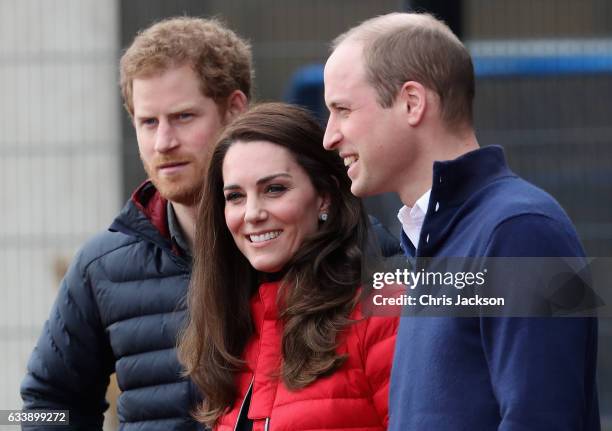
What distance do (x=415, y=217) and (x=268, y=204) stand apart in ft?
1.72

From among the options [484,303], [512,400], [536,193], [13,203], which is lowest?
[13,203]

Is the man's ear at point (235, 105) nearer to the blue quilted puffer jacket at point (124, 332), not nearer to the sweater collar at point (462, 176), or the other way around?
the blue quilted puffer jacket at point (124, 332)

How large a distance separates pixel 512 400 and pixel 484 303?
7.0 inches

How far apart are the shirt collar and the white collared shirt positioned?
36.3 inches

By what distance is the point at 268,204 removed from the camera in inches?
120

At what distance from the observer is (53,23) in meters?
7.57

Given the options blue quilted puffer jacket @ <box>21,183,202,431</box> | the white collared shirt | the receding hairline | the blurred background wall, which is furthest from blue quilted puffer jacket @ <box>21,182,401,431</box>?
the blurred background wall

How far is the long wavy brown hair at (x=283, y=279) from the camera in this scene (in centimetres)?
296

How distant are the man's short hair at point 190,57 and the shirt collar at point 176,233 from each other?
0.31 m

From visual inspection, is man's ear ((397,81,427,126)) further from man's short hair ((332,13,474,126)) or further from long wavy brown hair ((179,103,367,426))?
long wavy brown hair ((179,103,367,426))

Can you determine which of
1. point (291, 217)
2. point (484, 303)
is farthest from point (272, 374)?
point (484, 303)

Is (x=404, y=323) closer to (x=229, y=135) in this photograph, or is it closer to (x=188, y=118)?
(x=229, y=135)

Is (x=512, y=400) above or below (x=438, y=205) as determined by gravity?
below

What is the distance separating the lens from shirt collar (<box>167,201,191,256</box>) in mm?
3434
